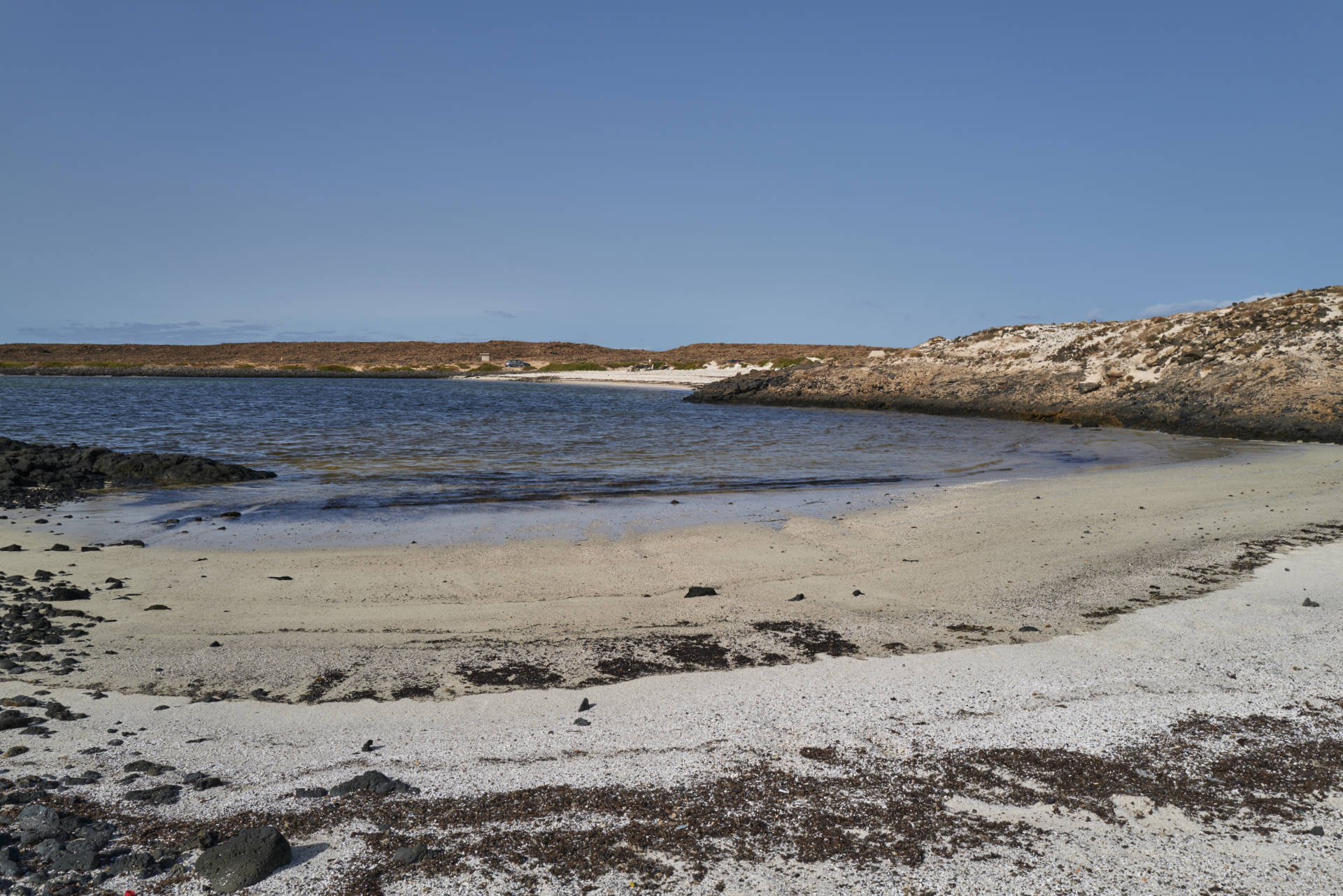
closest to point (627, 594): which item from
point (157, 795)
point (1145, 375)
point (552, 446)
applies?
point (157, 795)

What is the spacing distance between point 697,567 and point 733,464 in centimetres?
918

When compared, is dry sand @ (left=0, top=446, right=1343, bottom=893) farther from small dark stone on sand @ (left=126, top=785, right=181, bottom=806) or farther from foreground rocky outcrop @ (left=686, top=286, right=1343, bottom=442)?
foreground rocky outcrop @ (left=686, top=286, right=1343, bottom=442)

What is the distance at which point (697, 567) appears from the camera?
7.62 m

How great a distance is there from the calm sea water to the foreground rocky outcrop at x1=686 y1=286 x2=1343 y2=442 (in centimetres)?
169

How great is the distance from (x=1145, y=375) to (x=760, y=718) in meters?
28.2

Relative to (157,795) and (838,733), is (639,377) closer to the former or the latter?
(838,733)

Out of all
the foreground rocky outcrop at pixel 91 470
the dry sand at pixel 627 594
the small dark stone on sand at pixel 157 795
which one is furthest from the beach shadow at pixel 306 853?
the foreground rocky outcrop at pixel 91 470

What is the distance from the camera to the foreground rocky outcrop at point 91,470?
461 inches

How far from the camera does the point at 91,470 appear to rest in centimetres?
1265

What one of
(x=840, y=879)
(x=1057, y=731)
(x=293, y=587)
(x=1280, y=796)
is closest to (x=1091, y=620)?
(x=1057, y=731)

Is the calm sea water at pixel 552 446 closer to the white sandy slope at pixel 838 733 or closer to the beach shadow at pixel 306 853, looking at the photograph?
the white sandy slope at pixel 838 733

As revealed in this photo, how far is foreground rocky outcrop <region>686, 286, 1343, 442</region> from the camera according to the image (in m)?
21.5

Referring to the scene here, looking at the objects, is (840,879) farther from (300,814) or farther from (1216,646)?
(1216,646)

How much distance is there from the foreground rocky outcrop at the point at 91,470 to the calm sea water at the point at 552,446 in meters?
0.81
